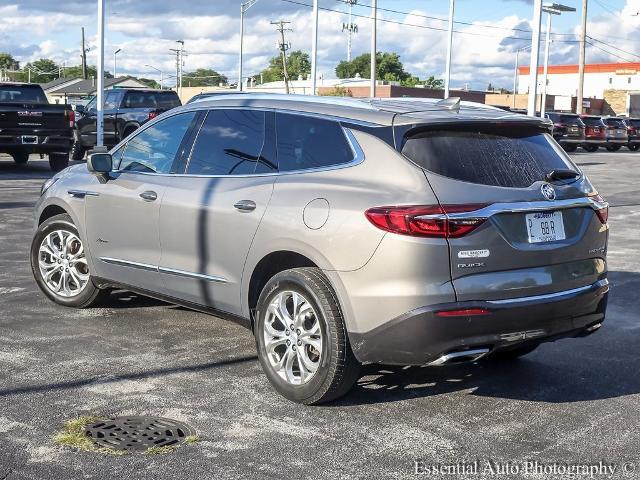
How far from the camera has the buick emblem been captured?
520 centimetres

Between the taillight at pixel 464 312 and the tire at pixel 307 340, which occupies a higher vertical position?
the taillight at pixel 464 312

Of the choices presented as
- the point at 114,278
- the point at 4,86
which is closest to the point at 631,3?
the point at 4,86

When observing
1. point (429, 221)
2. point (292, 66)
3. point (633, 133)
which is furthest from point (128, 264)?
point (292, 66)

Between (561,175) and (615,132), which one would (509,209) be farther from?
(615,132)

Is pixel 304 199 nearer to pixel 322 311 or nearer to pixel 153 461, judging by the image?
pixel 322 311

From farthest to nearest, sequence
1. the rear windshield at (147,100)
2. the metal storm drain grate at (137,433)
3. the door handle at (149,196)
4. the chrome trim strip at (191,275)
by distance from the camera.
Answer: the rear windshield at (147,100), the door handle at (149,196), the chrome trim strip at (191,275), the metal storm drain grate at (137,433)

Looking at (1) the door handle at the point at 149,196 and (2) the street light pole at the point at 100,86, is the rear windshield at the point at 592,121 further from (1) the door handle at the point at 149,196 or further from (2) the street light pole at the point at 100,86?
(1) the door handle at the point at 149,196

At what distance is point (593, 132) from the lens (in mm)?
→ 42844

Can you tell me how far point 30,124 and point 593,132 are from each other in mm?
29585

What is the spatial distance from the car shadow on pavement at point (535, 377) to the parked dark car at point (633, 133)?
142ft

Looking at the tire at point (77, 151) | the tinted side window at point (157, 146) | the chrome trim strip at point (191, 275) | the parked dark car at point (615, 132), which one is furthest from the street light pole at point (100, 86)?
the parked dark car at point (615, 132)

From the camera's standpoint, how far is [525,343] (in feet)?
16.9

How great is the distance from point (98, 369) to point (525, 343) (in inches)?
105

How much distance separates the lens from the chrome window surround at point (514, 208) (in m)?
4.82
